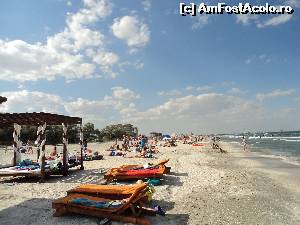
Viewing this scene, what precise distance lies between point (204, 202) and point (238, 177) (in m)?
6.99

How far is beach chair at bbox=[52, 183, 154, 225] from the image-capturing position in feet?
30.8

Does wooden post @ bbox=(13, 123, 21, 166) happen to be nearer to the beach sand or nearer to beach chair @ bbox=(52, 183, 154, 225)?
the beach sand

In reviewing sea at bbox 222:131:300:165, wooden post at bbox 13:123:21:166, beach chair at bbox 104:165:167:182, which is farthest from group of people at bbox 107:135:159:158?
beach chair at bbox 104:165:167:182

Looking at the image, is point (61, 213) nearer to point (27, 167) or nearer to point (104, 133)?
point (27, 167)

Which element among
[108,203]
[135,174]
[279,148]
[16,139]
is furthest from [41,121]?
[279,148]

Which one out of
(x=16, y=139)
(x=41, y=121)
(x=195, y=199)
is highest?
(x=41, y=121)

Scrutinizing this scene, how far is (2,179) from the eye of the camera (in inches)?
702

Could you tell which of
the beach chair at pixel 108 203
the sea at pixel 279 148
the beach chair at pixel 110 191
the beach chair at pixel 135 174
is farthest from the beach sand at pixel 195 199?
the sea at pixel 279 148

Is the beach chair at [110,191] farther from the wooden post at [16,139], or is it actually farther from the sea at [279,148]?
the sea at [279,148]

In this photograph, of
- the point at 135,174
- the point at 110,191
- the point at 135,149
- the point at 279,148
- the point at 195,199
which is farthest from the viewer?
the point at 279,148

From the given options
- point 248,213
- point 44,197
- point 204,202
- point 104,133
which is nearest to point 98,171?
point 44,197

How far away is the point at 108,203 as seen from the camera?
31.9 ft

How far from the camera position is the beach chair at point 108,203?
9.40m

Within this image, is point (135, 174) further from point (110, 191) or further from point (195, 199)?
point (110, 191)
